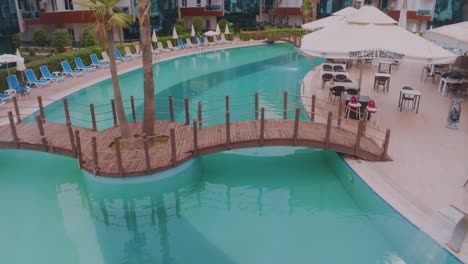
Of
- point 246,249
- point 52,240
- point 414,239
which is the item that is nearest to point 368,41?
point 414,239

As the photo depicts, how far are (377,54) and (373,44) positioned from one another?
38 cm

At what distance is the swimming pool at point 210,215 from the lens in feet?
26.7

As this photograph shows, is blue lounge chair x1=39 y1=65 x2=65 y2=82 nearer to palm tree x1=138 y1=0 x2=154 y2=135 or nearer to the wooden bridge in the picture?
the wooden bridge

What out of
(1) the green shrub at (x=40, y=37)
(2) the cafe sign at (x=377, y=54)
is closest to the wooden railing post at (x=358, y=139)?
(2) the cafe sign at (x=377, y=54)

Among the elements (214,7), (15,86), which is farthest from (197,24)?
(15,86)

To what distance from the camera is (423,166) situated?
401 inches

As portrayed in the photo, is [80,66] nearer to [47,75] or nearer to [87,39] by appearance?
[47,75]

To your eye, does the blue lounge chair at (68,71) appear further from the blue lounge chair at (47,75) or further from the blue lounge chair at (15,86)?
the blue lounge chair at (15,86)

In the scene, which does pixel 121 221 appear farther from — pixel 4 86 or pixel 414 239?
pixel 4 86

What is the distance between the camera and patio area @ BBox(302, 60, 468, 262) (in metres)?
8.38

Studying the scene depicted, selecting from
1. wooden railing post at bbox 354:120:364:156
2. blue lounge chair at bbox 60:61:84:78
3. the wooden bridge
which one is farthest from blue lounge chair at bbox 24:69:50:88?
wooden railing post at bbox 354:120:364:156

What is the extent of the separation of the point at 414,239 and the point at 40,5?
1358 inches

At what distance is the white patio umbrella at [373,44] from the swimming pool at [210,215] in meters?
3.45

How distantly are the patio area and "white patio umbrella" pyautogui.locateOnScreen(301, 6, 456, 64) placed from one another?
2495 mm
